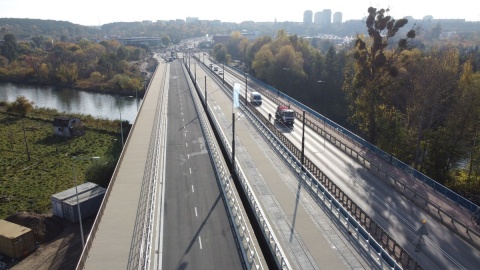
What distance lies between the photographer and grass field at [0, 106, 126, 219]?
39094 mm

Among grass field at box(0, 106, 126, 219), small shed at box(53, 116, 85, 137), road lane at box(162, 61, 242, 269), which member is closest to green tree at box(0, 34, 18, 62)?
grass field at box(0, 106, 126, 219)

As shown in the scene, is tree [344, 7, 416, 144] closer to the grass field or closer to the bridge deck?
the bridge deck

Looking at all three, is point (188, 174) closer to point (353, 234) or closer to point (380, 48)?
point (353, 234)

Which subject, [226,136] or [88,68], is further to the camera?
[88,68]

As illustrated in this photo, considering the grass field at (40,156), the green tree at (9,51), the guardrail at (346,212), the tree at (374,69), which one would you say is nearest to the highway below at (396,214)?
the guardrail at (346,212)

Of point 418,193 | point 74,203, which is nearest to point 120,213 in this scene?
point 74,203

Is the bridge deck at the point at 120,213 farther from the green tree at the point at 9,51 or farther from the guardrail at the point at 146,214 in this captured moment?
the green tree at the point at 9,51

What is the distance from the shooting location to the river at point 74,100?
89725 millimetres

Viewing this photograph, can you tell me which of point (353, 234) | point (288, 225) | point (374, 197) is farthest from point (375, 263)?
point (374, 197)

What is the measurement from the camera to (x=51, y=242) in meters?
31.7

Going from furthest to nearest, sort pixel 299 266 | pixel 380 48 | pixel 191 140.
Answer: pixel 380 48, pixel 191 140, pixel 299 266

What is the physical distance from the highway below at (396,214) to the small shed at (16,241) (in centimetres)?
2132

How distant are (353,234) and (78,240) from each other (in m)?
22.5

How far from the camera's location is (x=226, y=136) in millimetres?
47188
